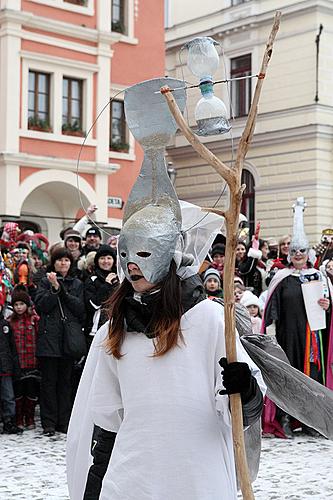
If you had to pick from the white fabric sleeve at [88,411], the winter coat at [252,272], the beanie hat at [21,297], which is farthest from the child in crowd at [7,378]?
the white fabric sleeve at [88,411]

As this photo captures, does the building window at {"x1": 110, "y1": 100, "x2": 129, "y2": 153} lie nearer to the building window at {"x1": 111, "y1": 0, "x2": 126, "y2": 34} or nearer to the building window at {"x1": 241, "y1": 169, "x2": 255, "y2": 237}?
the building window at {"x1": 111, "y1": 0, "x2": 126, "y2": 34}

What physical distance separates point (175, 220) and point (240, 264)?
27.1 ft

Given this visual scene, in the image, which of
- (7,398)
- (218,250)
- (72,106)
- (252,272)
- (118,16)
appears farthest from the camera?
(118,16)

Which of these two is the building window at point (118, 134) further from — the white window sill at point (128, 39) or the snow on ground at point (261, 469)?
the snow on ground at point (261, 469)

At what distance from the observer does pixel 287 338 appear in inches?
357

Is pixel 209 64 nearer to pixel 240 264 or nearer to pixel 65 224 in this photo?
pixel 240 264

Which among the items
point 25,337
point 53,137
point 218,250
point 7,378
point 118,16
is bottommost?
point 7,378

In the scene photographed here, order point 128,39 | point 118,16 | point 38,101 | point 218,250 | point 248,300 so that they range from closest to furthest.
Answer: point 248,300 < point 218,250 < point 38,101 < point 118,16 < point 128,39

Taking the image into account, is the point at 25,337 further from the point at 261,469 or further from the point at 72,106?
the point at 72,106

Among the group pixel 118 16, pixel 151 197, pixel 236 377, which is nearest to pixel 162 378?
pixel 236 377

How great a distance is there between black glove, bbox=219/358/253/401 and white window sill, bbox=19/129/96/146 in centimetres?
1738

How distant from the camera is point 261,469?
24.0 feet

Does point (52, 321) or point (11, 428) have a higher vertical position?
point (52, 321)

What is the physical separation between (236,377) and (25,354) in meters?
6.23
